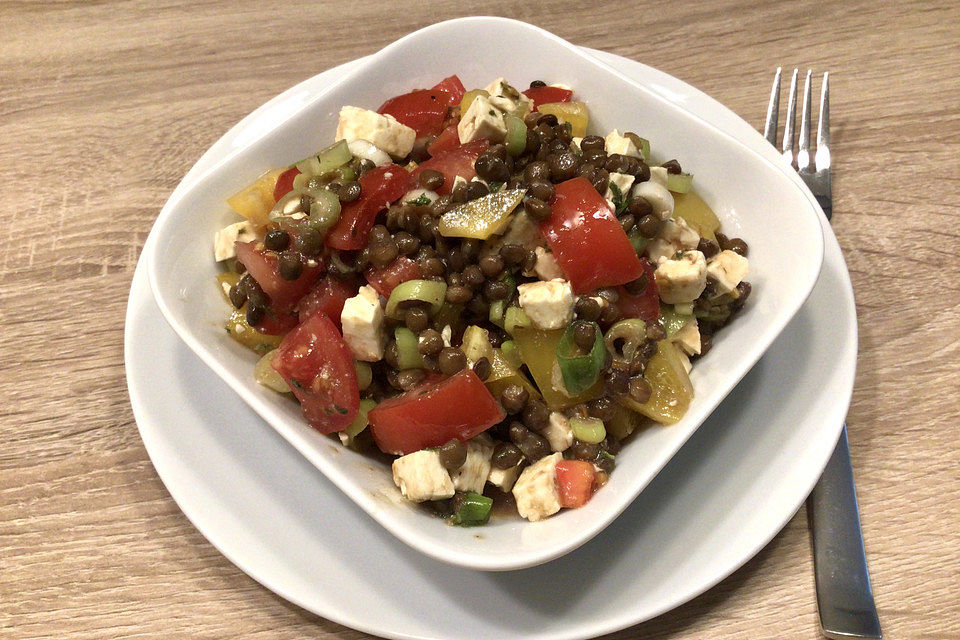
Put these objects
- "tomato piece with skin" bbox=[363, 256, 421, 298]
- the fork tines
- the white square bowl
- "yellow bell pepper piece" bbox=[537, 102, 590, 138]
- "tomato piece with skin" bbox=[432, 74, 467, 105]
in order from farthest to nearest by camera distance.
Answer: the fork tines
"tomato piece with skin" bbox=[432, 74, 467, 105]
"yellow bell pepper piece" bbox=[537, 102, 590, 138]
"tomato piece with skin" bbox=[363, 256, 421, 298]
the white square bowl

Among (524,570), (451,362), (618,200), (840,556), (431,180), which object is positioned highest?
(431,180)

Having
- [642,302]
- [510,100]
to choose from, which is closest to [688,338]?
[642,302]

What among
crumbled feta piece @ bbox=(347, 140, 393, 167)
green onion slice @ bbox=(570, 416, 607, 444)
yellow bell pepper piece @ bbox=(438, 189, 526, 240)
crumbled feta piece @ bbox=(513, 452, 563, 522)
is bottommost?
crumbled feta piece @ bbox=(513, 452, 563, 522)

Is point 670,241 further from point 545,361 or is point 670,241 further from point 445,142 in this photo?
point 445,142

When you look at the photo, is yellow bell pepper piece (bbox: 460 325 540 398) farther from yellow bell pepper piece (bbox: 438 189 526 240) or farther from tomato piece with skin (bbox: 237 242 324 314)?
tomato piece with skin (bbox: 237 242 324 314)

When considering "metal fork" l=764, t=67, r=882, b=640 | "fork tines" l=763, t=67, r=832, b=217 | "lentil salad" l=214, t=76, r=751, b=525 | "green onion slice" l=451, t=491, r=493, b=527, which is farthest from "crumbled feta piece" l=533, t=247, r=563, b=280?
"fork tines" l=763, t=67, r=832, b=217

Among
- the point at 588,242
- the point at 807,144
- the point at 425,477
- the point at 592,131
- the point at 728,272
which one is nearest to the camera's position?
the point at 425,477
